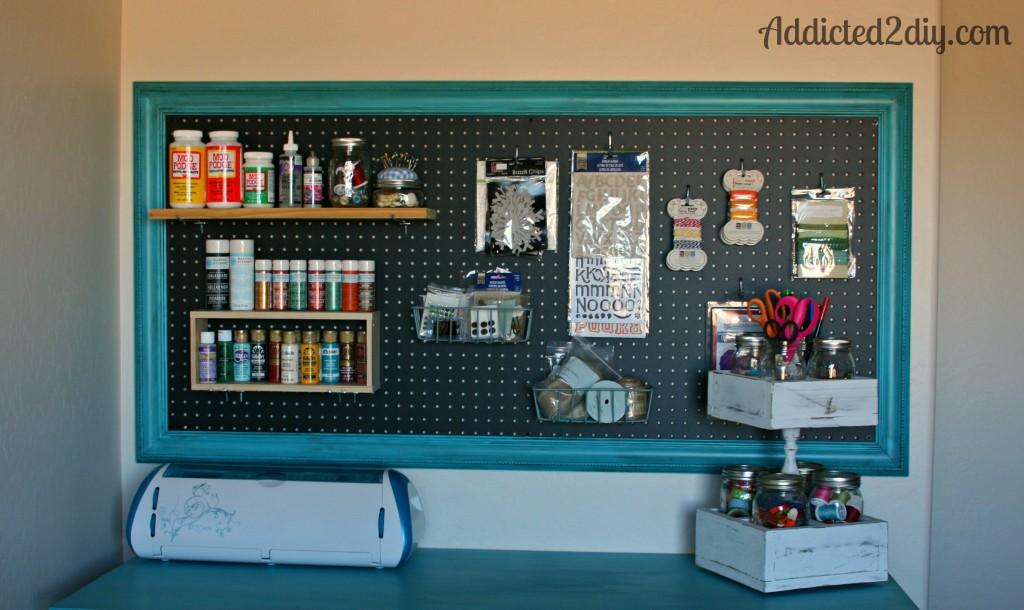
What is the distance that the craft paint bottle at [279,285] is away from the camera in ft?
7.38

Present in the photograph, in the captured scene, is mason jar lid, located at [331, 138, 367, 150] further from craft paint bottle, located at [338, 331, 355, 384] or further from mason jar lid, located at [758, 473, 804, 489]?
mason jar lid, located at [758, 473, 804, 489]

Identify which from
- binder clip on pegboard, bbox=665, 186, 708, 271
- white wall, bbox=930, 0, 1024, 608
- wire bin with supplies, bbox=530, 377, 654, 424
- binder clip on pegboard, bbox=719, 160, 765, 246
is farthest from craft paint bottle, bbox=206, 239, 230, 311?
white wall, bbox=930, 0, 1024, 608

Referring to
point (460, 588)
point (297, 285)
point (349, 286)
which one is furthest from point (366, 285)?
point (460, 588)

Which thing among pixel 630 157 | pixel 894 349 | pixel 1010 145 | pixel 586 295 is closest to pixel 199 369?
pixel 586 295

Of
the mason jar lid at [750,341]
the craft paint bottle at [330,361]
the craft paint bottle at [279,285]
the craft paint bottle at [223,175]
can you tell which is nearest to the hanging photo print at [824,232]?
the mason jar lid at [750,341]

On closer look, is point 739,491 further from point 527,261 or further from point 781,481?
point 527,261

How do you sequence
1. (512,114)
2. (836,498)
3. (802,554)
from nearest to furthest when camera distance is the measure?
(802,554) < (836,498) < (512,114)

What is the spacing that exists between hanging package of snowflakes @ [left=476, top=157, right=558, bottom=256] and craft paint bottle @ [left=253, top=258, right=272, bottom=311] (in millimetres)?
519

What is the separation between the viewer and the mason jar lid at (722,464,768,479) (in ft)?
6.91

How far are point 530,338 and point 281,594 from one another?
0.82 m

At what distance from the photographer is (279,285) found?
88.7 inches

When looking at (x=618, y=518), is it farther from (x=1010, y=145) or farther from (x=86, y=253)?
(x=86, y=253)

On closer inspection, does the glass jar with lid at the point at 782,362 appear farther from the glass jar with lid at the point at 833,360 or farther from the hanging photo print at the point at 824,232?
the hanging photo print at the point at 824,232
